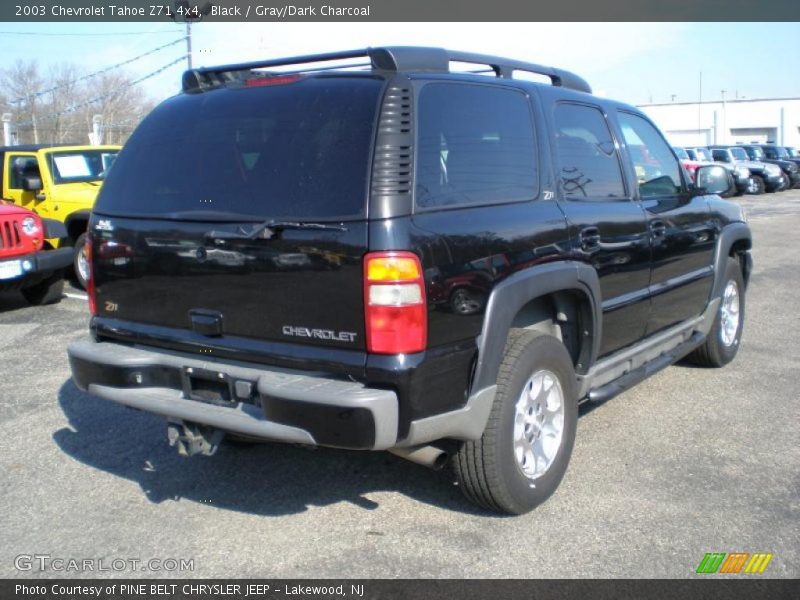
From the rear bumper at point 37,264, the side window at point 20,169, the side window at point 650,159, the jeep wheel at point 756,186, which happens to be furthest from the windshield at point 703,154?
the side window at point 650,159

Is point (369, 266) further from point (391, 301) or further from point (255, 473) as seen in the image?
point (255, 473)

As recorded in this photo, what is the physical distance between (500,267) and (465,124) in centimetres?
66

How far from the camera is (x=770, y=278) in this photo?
1037 cm

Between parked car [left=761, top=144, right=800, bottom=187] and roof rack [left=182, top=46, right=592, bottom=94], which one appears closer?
roof rack [left=182, top=46, right=592, bottom=94]

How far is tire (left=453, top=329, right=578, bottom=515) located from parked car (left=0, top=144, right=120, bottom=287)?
777 centimetres

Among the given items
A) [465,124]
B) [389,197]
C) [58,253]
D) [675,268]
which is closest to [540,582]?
[389,197]

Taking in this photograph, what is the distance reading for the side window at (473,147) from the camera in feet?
10.6

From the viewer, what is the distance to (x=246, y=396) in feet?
10.5

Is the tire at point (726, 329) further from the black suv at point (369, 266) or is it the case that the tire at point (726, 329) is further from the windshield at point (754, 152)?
the windshield at point (754, 152)

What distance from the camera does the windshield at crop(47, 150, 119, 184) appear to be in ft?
35.9

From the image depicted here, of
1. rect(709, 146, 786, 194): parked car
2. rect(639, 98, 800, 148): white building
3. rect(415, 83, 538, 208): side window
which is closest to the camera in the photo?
rect(415, 83, 538, 208): side window

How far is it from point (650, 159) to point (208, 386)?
322 centimetres
